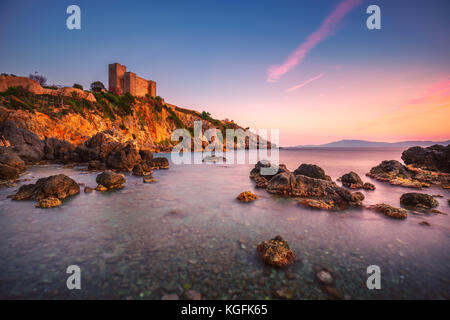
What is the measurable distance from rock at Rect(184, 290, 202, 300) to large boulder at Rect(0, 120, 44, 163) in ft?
117

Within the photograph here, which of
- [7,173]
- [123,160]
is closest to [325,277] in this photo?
[7,173]

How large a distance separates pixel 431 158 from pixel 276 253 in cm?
2979

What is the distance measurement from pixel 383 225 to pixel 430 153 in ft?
80.5

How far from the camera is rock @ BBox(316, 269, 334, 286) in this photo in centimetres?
401

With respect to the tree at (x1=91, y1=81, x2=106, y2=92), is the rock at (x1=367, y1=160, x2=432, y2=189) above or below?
below

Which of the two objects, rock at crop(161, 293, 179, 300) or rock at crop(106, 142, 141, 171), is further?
rock at crop(106, 142, 141, 171)

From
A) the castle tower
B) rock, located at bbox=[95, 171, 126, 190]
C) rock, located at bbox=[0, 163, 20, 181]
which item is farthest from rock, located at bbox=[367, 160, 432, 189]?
the castle tower

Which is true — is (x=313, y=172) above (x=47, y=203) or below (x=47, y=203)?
above

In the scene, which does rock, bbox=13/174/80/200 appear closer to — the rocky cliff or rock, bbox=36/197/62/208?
rock, bbox=36/197/62/208

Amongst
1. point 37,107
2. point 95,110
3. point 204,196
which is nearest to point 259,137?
point 95,110

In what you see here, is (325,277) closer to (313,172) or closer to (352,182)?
(313,172)

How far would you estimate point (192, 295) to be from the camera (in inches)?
143

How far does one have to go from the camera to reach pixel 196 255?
16.7 ft
